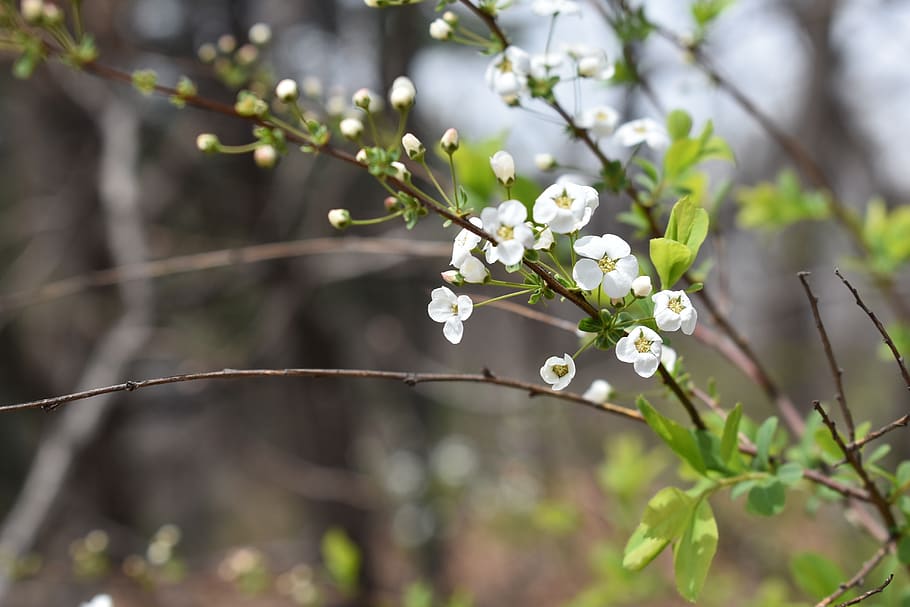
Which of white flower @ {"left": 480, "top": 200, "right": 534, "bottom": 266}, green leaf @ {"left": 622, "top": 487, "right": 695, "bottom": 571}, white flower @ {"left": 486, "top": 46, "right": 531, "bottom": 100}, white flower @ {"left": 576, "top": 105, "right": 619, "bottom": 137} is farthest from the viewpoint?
white flower @ {"left": 576, "top": 105, "right": 619, "bottom": 137}

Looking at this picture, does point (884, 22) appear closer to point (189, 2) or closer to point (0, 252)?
point (189, 2)

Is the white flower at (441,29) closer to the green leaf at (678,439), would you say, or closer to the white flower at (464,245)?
the white flower at (464,245)

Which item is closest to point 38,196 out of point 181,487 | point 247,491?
point 181,487

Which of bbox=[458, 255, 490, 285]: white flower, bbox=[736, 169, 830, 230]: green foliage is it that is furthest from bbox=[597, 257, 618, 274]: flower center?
bbox=[736, 169, 830, 230]: green foliage

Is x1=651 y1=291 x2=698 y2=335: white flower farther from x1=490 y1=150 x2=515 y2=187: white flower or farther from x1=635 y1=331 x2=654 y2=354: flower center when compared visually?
x1=490 y1=150 x2=515 y2=187: white flower

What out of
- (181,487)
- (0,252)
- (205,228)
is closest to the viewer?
(205,228)

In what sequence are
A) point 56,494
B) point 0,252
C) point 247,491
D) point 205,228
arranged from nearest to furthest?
point 56,494, point 205,228, point 0,252, point 247,491

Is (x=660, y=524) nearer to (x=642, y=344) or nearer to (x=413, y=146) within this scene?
(x=642, y=344)
